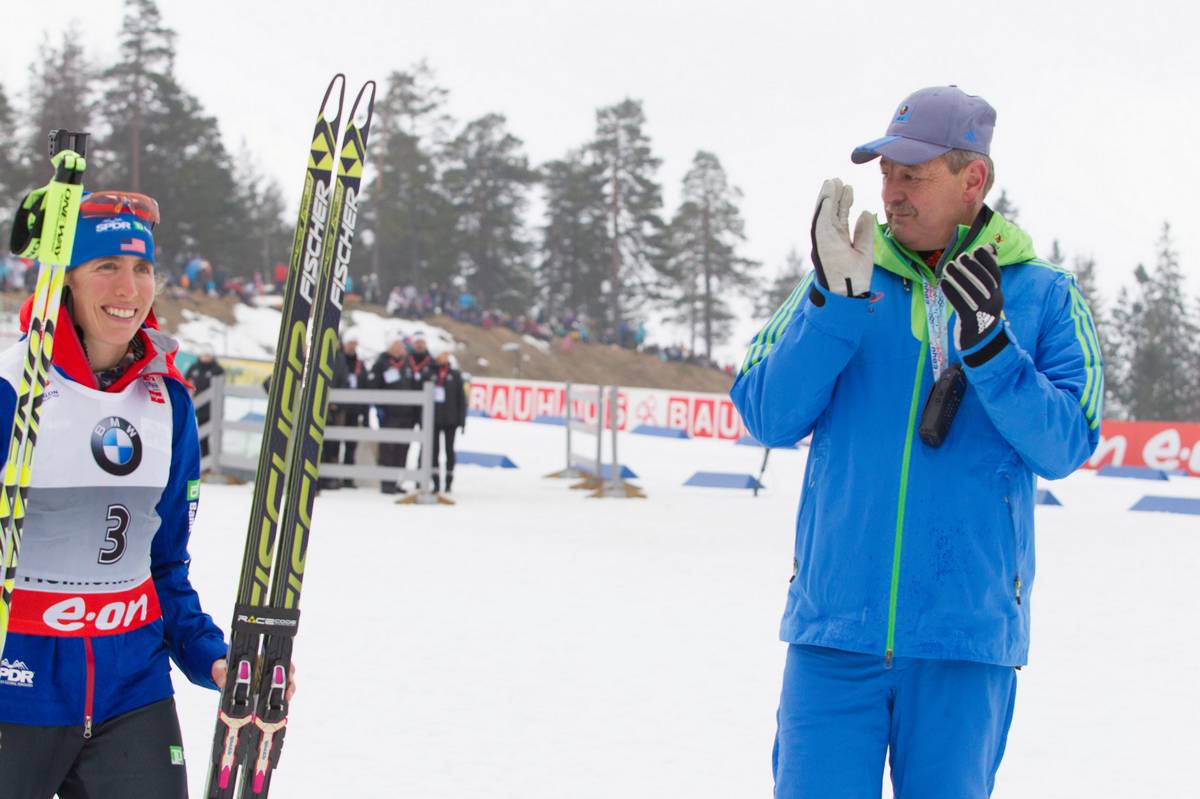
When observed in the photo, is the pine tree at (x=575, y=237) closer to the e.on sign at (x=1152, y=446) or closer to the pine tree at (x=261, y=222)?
the pine tree at (x=261, y=222)

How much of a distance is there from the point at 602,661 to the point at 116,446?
4.23 m

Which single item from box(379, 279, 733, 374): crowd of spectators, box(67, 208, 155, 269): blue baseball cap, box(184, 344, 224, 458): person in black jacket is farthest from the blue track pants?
box(379, 279, 733, 374): crowd of spectators

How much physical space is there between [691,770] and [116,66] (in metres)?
54.0

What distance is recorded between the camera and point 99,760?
2455 mm

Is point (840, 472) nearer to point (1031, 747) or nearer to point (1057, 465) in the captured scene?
point (1057, 465)

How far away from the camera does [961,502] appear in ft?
8.07

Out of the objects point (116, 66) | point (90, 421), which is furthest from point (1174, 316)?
point (90, 421)

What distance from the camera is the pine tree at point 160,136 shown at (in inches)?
2073

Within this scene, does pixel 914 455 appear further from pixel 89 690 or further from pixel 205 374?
pixel 205 374

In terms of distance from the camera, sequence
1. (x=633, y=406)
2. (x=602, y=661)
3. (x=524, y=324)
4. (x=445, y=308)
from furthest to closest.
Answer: (x=524, y=324) < (x=445, y=308) < (x=633, y=406) < (x=602, y=661)

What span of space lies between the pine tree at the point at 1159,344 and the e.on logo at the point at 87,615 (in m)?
61.1

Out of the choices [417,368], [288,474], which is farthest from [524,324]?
[288,474]

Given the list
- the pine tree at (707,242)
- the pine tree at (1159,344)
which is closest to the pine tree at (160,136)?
the pine tree at (707,242)

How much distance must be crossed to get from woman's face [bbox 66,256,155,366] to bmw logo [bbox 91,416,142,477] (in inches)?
5.7
